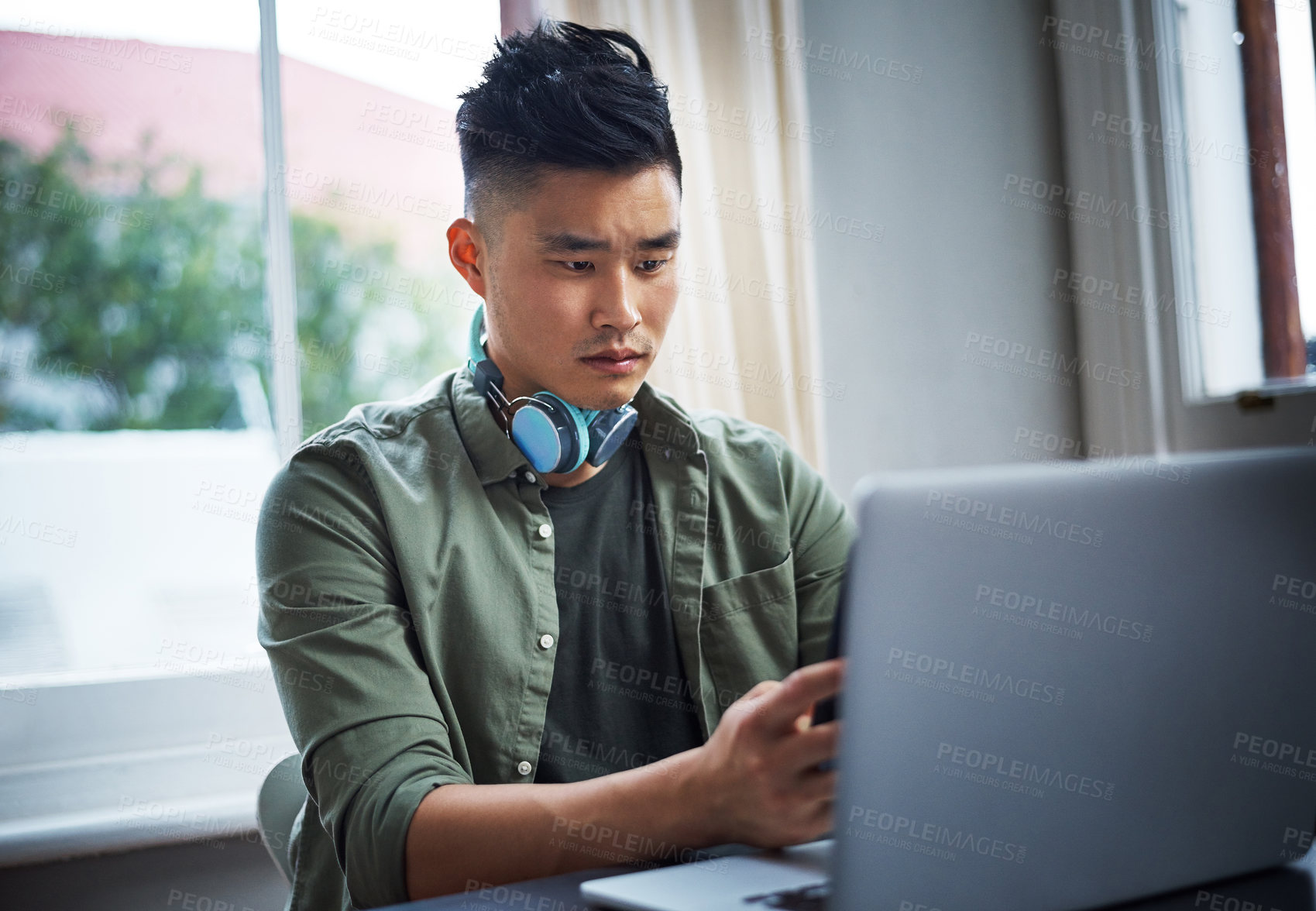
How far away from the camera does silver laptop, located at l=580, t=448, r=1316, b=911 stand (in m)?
0.52

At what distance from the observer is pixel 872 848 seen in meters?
0.52

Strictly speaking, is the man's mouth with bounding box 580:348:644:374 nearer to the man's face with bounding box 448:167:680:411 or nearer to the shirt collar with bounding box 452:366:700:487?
the man's face with bounding box 448:167:680:411

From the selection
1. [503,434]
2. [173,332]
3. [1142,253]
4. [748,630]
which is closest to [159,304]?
[173,332]

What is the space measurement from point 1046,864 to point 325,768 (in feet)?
2.11

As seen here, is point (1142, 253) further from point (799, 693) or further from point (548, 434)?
point (799, 693)

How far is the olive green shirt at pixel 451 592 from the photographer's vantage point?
939mm

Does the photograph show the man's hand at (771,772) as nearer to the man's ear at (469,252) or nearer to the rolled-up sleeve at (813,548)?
the rolled-up sleeve at (813,548)

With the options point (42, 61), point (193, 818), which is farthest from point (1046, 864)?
point (42, 61)

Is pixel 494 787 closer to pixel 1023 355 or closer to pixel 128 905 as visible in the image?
pixel 128 905

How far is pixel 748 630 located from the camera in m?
1.31

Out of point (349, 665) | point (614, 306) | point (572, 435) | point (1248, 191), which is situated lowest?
point (349, 665)

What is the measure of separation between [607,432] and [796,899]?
2.41ft

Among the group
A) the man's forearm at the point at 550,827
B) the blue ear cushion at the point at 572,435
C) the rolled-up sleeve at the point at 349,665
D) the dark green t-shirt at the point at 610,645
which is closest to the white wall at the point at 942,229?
the dark green t-shirt at the point at 610,645

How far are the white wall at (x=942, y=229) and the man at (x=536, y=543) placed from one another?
2.63 feet
